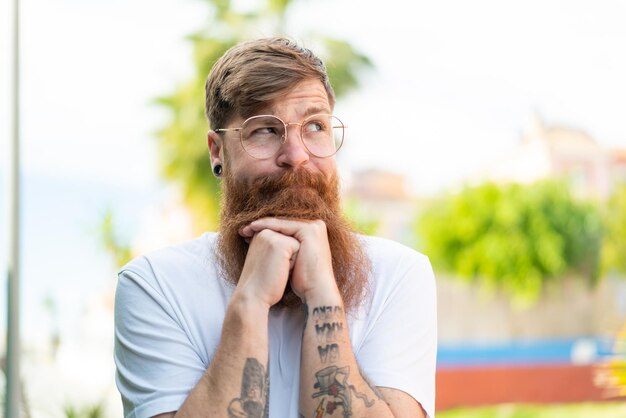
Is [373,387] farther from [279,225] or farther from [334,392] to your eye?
[279,225]

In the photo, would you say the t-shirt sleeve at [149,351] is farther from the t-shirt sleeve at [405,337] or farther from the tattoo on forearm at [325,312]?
the t-shirt sleeve at [405,337]

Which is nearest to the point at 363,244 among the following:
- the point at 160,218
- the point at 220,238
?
the point at 220,238

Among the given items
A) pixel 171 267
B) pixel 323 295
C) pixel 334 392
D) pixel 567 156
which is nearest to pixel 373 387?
pixel 334 392

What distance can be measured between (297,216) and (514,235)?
24.4 meters

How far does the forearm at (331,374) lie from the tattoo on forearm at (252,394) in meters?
0.09

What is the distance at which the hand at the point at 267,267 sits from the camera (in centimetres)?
192

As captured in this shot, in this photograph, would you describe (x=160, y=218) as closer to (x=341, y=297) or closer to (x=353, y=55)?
(x=353, y=55)

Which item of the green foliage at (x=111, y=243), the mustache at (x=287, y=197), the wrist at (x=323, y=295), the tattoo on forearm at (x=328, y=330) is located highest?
the green foliage at (x=111, y=243)

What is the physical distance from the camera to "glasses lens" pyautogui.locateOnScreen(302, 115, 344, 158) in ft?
6.85

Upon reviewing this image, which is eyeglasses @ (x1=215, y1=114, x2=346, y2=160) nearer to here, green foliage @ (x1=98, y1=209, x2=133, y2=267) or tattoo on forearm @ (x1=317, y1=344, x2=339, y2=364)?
tattoo on forearm @ (x1=317, y1=344, x2=339, y2=364)

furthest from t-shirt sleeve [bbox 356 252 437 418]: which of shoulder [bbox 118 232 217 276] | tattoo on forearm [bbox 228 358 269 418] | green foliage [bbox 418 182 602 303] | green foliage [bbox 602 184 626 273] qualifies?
green foliage [bbox 602 184 626 273]

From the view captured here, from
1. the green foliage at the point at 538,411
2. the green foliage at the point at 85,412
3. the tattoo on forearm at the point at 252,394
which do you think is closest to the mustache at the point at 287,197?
the tattoo on forearm at the point at 252,394

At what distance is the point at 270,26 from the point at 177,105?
9.14 ft

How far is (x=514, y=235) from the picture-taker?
84.2ft
